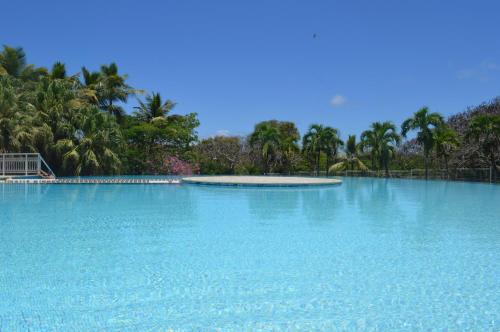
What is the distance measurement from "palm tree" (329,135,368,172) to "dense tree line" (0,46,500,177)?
0.23ft

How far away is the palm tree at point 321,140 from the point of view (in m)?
29.0

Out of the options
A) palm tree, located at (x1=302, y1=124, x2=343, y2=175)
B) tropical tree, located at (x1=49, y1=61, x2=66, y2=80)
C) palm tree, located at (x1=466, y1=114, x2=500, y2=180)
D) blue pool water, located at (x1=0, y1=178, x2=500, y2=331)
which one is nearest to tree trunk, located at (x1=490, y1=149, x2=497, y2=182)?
palm tree, located at (x1=466, y1=114, x2=500, y2=180)

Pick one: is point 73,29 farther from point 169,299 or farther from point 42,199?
point 169,299

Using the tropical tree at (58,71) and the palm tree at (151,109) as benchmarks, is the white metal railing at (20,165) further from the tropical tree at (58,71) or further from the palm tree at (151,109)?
the palm tree at (151,109)

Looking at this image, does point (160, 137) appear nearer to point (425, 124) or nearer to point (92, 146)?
point (92, 146)

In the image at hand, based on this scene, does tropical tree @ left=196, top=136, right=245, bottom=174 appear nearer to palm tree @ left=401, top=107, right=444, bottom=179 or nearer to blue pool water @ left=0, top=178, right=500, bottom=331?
palm tree @ left=401, top=107, right=444, bottom=179

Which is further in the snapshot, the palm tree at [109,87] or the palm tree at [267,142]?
the palm tree at [267,142]

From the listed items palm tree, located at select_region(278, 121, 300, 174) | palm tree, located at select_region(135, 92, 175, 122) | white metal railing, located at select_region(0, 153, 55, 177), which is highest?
palm tree, located at select_region(135, 92, 175, 122)

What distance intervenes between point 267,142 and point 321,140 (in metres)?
3.74

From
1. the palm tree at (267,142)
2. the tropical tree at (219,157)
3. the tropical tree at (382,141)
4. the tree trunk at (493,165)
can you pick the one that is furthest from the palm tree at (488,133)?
the tropical tree at (219,157)

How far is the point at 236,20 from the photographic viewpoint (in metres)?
24.2

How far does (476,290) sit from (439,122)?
22237 millimetres

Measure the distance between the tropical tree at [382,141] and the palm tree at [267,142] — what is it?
5963mm

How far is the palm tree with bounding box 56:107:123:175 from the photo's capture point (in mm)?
23234
